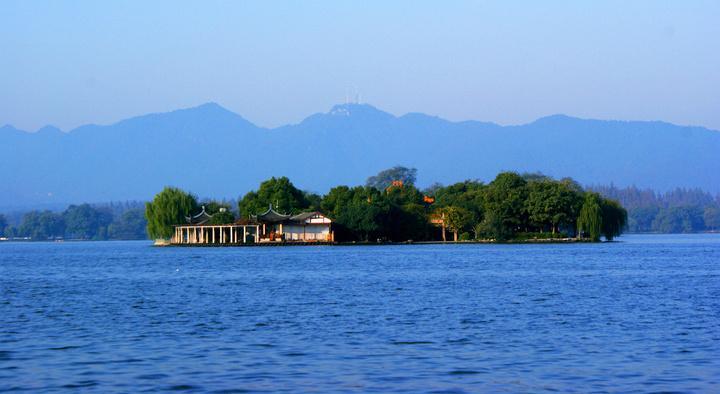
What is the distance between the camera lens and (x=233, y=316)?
2483cm

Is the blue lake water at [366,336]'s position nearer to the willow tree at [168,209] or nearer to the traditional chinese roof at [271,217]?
the traditional chinese roof at [271,217]

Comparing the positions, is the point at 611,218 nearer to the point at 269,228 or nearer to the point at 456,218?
the point at 456,218

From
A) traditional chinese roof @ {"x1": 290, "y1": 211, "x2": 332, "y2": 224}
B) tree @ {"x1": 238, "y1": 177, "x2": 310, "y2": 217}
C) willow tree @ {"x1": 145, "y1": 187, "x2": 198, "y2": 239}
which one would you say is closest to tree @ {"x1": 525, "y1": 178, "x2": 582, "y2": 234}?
traditional chinese roof @ {"x1": 290, "y1": 211, "x2": 332, "y2": 224}

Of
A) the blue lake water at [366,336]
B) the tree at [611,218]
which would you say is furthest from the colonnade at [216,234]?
the blue lake water at [366,336]

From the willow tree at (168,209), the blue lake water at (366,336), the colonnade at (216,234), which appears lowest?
the blue lake water at (366,336)

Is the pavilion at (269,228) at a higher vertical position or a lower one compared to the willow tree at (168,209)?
lower

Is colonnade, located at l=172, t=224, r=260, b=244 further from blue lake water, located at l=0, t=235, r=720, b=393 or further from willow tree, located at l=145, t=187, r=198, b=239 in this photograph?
blue lake water, located at l=0, t=235, r=720, b=393

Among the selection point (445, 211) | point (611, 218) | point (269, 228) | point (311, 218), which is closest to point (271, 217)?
point (269, 228)

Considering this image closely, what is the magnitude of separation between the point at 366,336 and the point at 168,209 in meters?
87.1

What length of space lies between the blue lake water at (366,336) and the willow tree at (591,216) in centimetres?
5768

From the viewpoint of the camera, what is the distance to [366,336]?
20.5m

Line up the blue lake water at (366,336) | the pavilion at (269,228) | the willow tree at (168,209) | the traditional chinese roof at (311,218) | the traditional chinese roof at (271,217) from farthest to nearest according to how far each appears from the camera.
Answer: the willow tree at (168,209)
the pavilion at (269,228)
the traditional chinese roof at (271,217)
the traditional chinese roof at (311,218)
the blue lake water at (366,336)

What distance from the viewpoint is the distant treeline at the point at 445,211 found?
9744 cm

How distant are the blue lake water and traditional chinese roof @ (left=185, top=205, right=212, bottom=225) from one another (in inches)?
2691
